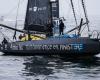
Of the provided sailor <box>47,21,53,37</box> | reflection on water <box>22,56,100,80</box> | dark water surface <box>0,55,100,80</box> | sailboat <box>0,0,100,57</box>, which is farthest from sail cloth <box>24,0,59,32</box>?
reflection on water <box>22,56,100,80</box>

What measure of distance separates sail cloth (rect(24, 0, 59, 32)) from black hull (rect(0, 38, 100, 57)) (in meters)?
3.17

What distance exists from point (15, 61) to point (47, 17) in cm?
746

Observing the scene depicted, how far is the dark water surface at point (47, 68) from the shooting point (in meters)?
28.1

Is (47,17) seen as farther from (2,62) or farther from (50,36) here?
(2,62)

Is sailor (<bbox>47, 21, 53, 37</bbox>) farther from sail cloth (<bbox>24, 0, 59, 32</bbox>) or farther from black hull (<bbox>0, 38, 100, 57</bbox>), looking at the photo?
black hull (<bbox>0, 38, 100, 57</bbox>)

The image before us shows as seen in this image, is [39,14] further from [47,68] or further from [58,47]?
[47,68]

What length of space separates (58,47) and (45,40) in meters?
1.35

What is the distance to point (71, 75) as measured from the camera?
28.6m

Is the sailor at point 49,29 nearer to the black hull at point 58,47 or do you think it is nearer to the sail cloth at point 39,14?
the sail cloth at point 39,14

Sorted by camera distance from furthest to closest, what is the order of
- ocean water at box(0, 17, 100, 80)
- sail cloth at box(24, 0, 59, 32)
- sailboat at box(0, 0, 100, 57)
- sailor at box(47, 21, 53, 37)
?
1. sail cloth at box(24, 0, 59, 32)
2. sailor at box(47, 21, 53, 37)
3. sailboat at box(0, 0, 100, 57)
4. ocean water at box(0, 17, 100, 80)

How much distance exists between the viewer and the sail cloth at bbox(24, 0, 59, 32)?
42438mm

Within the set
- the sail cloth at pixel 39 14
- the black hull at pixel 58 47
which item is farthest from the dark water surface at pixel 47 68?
the sail cloth at pixel 39 14

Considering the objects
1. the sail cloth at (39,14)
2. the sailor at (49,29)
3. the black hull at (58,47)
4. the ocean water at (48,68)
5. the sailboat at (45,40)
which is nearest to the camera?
the ocean water at (48,68)

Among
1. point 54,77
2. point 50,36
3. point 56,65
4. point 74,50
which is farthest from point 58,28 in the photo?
point 54,77
